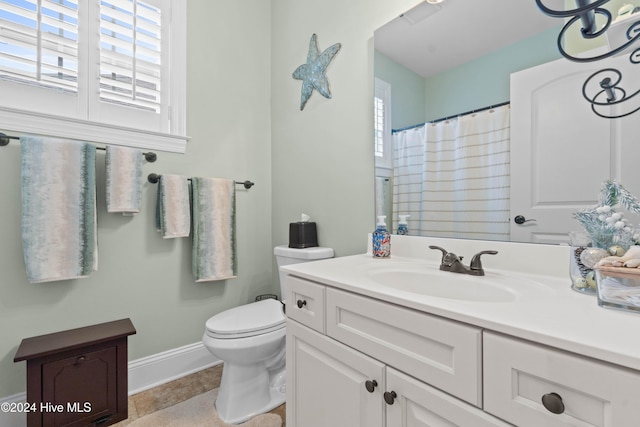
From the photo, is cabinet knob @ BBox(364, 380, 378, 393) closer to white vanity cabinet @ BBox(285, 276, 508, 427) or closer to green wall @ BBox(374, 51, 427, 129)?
white vanity cabinet @ BBox(285, 276, 508, 427)

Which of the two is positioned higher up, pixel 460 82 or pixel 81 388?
pixel 460 82

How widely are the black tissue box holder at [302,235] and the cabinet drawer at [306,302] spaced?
0.65 m

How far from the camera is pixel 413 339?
0.72 m

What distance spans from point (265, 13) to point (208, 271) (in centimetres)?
194

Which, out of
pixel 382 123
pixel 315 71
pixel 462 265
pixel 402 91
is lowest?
pixel 462 265

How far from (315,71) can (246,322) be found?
4.91 ft

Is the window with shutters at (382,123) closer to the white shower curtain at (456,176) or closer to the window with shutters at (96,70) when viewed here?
the white shower curtain at (456,176)

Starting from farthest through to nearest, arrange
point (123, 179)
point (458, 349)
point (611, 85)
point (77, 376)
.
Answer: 1. point (123, 179)
2. point (77, 376)
3. point (611, 85)
4. point (458, 349)

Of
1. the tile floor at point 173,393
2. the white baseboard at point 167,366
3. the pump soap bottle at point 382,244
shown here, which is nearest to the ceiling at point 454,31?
the pump soap bottle at point 382,244

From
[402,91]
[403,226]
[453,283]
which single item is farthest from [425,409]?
[402,91]

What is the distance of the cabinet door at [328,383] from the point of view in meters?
0.81

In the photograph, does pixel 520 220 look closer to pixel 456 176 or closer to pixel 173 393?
pixel 456 176

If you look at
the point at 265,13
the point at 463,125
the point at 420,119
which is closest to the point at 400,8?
the point at 420,119

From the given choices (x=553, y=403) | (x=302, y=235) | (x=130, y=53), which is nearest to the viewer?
(x=553, y=403)
